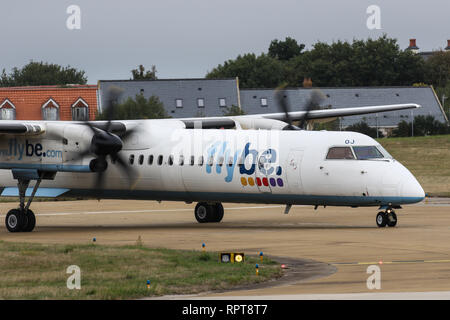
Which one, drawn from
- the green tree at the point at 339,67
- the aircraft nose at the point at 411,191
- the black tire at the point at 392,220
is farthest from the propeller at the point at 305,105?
the green tree at the point at 339,67

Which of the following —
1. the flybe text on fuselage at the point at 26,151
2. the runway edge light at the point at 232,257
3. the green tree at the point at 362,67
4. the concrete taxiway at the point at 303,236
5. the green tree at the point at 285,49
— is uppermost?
the green tree at the point at 285,49

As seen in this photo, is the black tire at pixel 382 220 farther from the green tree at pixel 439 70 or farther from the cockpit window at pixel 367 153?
the green tree at pixel 439 70

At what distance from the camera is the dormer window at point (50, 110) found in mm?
68125

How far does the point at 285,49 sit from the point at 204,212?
350ft

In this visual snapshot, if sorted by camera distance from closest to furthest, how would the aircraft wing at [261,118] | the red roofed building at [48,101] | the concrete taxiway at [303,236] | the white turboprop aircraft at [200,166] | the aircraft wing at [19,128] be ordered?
the concrete taxiway at [303,236]
the white turboprop aircraft at [200,166]
the aircraft wing at [19,128]
the aircraft wing at [261,118]
the red roofed building at [48,101]

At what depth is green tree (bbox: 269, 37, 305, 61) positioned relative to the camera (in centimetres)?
13650

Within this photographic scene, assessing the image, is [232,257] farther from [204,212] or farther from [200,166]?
[204,212]

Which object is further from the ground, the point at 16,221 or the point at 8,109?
the point at 8,109

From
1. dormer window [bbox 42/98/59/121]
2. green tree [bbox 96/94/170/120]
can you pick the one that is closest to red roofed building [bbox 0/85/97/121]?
dormer window [bbox 42/98/59/121]

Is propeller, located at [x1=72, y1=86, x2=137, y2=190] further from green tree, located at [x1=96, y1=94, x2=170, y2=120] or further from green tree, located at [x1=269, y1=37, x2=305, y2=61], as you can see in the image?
green tree, located at [x1=269, y1=37, x2=305, y2=61]

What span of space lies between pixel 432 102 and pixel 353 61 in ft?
54.8

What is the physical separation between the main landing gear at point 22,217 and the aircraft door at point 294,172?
8.72 m

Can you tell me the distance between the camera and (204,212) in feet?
106

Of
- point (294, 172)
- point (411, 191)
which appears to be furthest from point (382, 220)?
point (294, 172)
